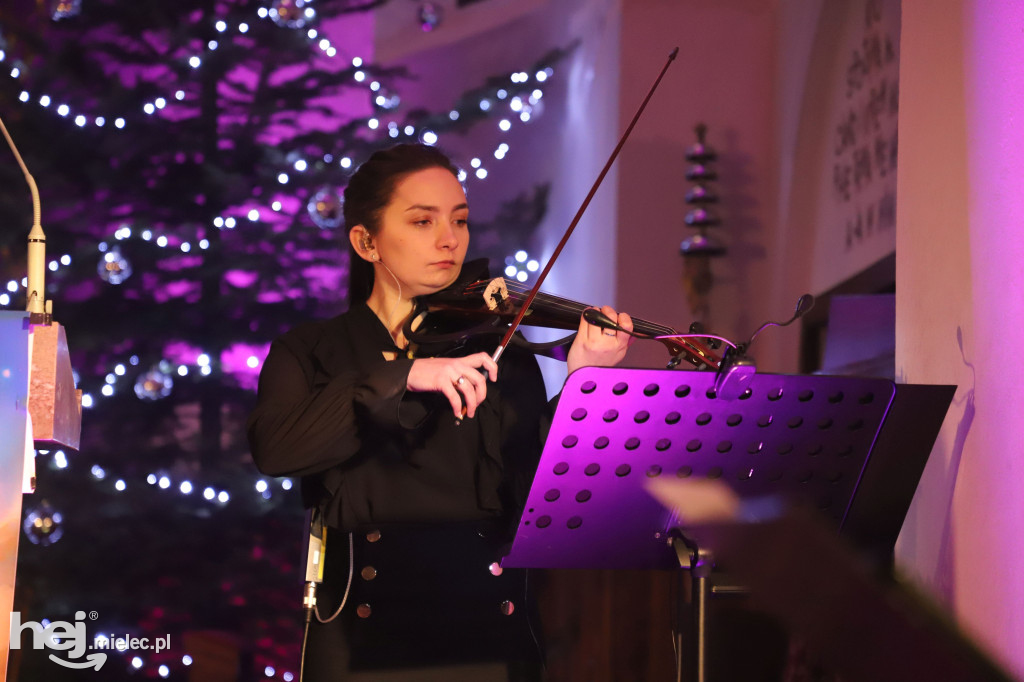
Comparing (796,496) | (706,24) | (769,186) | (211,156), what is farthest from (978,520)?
(211,156)

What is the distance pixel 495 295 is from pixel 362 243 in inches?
11.0

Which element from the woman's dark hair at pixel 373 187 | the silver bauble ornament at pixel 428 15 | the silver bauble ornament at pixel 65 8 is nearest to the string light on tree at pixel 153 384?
the silver bauble ornament at pixel 65 8

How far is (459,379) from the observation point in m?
1.23

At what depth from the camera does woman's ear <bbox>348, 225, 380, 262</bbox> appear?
163 centimetres

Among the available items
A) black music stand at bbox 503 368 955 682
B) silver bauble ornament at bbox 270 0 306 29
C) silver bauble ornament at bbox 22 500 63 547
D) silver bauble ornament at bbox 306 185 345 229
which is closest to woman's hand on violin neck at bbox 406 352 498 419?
black music stand at bbox 503 368 955 682

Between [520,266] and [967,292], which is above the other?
[520,266]

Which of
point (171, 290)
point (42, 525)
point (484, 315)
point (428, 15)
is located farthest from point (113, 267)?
point (484, 315)

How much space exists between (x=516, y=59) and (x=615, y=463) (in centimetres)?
356

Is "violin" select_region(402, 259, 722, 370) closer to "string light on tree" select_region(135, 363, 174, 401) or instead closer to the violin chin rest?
the violin chin rest

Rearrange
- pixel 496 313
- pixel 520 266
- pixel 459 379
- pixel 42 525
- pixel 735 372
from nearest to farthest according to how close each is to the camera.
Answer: pixel 735 372, pixel 459 379, pixel 496 313, pixel 42 525, pixel 520 266

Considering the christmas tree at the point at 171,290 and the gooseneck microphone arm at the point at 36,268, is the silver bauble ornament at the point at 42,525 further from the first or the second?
the gooseneck microphone arm at the point at 36,268

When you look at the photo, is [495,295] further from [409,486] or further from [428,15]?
[428,15]

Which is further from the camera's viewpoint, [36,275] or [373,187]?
[373,187]

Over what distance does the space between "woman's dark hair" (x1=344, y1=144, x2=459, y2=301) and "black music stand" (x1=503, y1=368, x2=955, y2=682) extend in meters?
0.66
